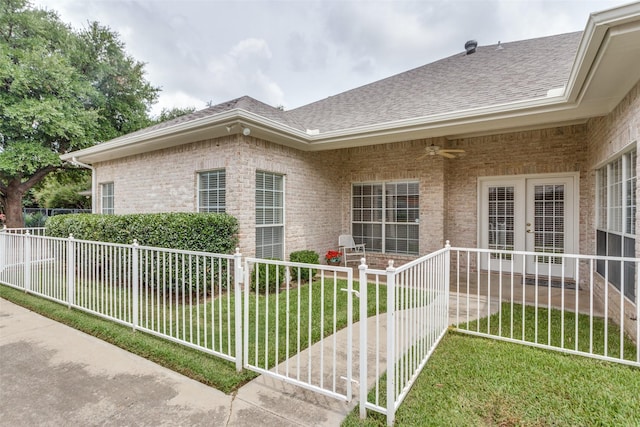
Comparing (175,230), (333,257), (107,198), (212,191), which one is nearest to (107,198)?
(107,198)

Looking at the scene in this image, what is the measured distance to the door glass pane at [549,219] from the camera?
21.8ft

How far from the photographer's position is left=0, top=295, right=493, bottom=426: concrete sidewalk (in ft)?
7.64

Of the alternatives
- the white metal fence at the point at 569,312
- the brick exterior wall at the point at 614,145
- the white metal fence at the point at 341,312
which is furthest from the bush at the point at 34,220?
the brick exterior wall at the point at 614,145

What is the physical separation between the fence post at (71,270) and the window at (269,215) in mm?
2987

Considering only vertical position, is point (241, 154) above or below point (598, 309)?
above

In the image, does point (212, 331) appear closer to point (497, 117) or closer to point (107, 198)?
point (497, 117)

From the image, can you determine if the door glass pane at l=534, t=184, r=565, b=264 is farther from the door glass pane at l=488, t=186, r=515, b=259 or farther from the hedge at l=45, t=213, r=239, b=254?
the hedge at l=45, t=213, r=239, b=254

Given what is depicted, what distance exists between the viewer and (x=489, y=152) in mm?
Answer: 7211

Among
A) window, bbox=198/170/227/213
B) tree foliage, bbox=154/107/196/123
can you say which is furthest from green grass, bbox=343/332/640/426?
tree foliage, bbox=154/107/196/123

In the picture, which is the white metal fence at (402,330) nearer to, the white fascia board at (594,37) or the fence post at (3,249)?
the white fascia board at (594,37)

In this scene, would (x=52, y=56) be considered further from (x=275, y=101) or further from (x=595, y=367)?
(x=595, y=367)

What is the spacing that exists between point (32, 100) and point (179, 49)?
6068mm

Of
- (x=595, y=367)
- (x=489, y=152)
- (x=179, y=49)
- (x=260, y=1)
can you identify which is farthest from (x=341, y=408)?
(x=179, y=49)

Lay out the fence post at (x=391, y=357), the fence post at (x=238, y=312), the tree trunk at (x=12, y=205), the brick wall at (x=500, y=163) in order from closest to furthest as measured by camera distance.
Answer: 1. the fence post at (x=391, y=357)
2. the fence post at (x=238, y=312)
3. the brick wall at (x=500, y=163)
4. the tree trunk at (x=12, y=205)
